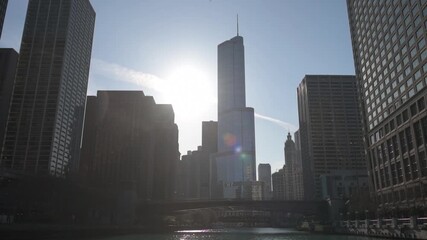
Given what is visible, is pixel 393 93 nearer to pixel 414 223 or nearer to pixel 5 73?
pixel 414 223

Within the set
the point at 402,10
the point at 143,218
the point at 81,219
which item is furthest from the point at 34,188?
the point at 402,10

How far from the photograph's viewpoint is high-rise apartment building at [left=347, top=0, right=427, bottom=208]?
9294 centimetres

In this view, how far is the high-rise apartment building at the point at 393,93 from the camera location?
92.9m

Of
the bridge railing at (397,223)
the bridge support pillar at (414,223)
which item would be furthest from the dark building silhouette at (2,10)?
the bridge support pillar at (414,223)

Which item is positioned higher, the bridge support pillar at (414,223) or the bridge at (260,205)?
the bridge at (260,205)

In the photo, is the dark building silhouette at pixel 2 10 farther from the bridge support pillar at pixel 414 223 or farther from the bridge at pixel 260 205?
the bridge support pillar at pixel 414 223

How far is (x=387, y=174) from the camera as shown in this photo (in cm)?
11444

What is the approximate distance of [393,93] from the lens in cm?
10856

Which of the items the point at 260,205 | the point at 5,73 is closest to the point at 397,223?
the point at 260,205

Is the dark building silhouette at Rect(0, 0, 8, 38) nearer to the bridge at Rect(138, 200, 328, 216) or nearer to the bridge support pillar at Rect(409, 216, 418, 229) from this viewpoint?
the bridge at Rect(138, 200, 328, 216)

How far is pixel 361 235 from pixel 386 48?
2163 inches

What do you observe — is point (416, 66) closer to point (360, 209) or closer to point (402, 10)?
point (402, 10)

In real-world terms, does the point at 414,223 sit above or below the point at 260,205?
below

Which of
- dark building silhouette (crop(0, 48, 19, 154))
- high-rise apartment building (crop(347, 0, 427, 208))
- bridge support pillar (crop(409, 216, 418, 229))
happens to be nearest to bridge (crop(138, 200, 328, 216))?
high-rise apartment building (crop(347, 0, 427, 208))
